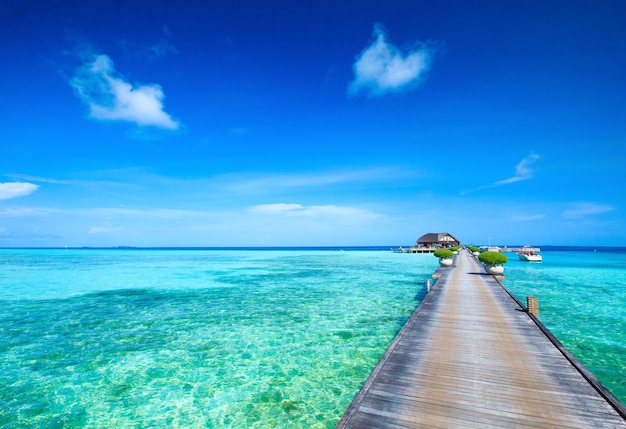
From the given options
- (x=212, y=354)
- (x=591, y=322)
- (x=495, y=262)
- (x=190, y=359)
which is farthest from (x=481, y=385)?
(x=495, y=262)

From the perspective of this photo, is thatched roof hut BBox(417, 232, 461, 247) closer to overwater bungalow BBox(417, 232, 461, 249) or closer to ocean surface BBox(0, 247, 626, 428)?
overwater bungalow BBox(417, 232, 461, 249)

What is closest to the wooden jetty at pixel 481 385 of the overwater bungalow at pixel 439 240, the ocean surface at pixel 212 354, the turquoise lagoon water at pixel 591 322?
the ocean surface at pixel 212 354

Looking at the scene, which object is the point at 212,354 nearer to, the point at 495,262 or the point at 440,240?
the point at 495,262

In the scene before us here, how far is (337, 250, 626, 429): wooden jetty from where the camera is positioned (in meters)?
5.04

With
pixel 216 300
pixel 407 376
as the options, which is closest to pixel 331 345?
pixel 407 376

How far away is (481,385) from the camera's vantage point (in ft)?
20.3

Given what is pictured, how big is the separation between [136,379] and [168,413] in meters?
2.31

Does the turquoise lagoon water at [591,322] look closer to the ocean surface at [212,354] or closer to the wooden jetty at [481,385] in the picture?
the ocean surface at [212,354]

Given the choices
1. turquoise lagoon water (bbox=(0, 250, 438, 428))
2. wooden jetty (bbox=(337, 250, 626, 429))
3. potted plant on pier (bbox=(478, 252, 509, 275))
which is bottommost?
turquoise lagoon water (bbox=(0, 250, 438, 428))

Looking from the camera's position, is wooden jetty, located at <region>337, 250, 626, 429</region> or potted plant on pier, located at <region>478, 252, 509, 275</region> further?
potted plant on pier, located at <region>478, 252, 509, 275</region>

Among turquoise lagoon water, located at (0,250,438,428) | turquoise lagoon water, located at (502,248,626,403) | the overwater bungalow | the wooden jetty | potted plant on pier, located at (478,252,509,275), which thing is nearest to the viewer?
the wooden jetty

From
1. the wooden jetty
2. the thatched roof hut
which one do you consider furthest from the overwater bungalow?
the wooden jetty

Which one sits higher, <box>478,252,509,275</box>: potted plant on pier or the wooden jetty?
<box>478,252,509,275</box>: potted plant on pier

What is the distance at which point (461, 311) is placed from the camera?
1245cm
